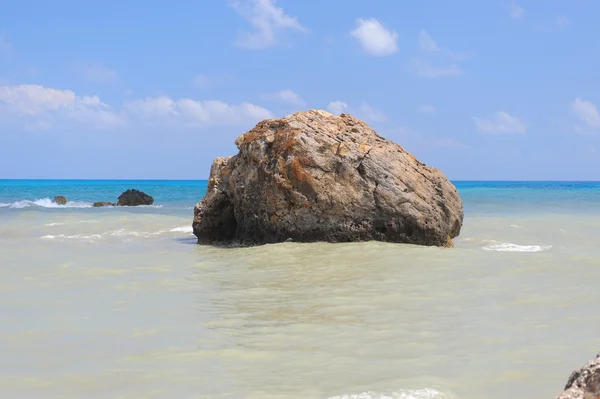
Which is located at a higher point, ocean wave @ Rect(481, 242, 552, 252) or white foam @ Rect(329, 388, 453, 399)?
ocean wave @ Rect(481, 242, 552, 252)

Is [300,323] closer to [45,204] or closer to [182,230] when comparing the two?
[182,230]

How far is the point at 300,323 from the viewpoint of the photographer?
5641 millimetres

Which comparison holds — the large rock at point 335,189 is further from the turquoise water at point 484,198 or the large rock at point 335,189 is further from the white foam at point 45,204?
the white foam at point 45,204

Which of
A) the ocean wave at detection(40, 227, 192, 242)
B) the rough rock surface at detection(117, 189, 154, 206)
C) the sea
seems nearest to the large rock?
the sea

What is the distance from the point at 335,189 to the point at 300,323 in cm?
572

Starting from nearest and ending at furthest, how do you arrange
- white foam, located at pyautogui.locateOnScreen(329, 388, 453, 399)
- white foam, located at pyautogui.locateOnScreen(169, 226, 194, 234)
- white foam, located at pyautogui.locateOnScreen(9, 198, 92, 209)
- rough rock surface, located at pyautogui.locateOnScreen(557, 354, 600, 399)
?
rough rock surface, located at pyautogui.locateOnScreen(557, 354, 600, 399) < white foam, located at pyautogui.locateOnScreen(329, 388, 453, 399) < white foam, located at pyautogui.locateOnScreen(169, 226, 194, 234) < white foam, located at pyautogui.locateOnScreen(9, 198, 92, 209)

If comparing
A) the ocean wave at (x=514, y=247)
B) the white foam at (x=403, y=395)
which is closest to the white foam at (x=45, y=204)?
the ocean wave at (x=514, y=247)

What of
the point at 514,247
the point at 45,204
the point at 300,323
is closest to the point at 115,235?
the point at 514,247

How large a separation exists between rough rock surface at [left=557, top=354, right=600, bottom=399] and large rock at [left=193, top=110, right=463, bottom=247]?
8.31 m

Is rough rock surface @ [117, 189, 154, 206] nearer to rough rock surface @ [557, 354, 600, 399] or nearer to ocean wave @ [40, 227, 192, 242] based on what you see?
ocean wave @ [40, 227, 192, 242]

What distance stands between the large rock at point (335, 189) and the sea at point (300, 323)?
76cm

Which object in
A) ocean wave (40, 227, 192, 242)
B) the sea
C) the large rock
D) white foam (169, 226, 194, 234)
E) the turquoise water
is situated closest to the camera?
the sea

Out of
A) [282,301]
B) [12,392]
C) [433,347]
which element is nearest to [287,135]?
[282,301]

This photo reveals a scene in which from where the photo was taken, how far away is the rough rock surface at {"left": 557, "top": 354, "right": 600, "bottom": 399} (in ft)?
8.54
